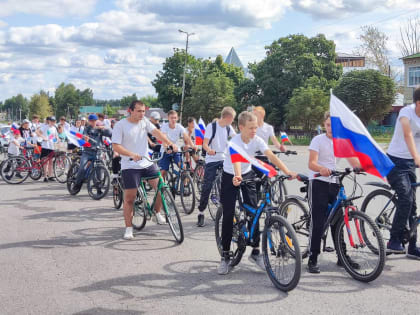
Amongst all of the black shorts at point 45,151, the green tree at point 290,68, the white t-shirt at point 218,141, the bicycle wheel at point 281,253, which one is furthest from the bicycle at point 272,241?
the green tree at point 290,68

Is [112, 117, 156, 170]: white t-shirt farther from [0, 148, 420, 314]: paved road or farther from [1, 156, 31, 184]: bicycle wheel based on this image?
[1, 156, 31, 184]: bicycle wheel

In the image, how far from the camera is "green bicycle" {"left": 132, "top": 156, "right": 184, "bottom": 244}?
6.59 meters

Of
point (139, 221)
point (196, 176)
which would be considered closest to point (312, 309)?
point (139, 221)

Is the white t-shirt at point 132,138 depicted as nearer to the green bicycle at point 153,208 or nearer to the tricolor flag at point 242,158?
the green bicycle at point 153,208

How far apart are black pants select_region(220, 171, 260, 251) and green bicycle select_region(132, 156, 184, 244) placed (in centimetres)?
127

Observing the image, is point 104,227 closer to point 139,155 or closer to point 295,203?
point 139,155

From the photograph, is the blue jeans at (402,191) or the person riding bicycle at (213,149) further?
the person riding bicycle at (213,149)

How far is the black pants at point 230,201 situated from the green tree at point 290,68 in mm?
44985

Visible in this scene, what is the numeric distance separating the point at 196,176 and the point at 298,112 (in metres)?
Answer: 32.3

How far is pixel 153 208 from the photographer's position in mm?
7086

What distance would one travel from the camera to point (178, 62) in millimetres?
69875

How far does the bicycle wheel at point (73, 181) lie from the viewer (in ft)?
36.9

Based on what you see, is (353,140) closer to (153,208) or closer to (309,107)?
(153,208)

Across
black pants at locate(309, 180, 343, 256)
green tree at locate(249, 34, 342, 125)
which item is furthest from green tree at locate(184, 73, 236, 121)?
black pants at locate(309, 180, 343, 256)
